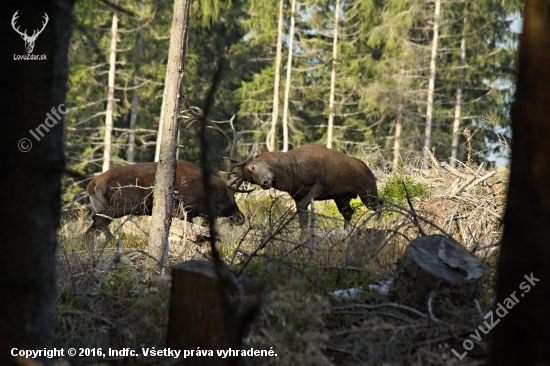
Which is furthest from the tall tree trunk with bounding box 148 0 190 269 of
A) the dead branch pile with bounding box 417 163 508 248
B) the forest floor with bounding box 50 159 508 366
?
the dead branch pile with bounding box 417 163 508 248

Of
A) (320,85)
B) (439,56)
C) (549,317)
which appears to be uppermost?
(439,56)

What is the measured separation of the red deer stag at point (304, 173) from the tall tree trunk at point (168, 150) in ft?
6.70

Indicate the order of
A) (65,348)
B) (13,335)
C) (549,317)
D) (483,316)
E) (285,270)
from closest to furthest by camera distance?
(549,317) → (13,335) → (483,316) → (65,348) → (285,270)

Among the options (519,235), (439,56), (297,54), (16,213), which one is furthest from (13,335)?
(439,56)

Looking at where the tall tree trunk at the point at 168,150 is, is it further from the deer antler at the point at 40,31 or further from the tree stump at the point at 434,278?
the deer antler at the point at 40,31

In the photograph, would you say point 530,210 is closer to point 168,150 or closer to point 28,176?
point 28,176

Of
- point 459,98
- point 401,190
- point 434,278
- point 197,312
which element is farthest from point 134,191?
point 459,98

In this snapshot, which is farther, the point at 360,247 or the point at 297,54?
the point at 297,54

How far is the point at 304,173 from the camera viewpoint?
1027 cm

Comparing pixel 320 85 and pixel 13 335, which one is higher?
pixel 320 85

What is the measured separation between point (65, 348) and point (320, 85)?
31.6m

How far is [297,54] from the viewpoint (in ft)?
110

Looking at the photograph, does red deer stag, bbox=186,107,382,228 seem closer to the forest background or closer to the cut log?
the cut log

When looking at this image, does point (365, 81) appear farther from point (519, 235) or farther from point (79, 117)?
point (519, 235)
